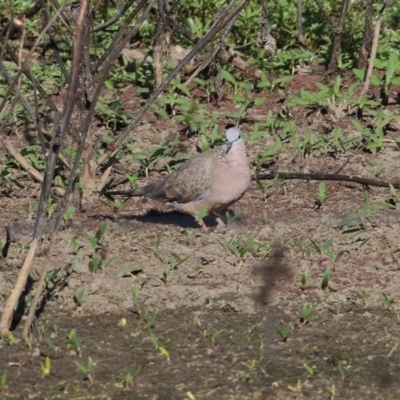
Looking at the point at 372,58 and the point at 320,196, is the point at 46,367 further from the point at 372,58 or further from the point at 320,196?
the point at 372,58

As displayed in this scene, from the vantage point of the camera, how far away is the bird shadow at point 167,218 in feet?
21.5

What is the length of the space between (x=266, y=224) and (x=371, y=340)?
1381 mm

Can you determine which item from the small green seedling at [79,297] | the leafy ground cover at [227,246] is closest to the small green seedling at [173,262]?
the leafy ground cover at [227,246]

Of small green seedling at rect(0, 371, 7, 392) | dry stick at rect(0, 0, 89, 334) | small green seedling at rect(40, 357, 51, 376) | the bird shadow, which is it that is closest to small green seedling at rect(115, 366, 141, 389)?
small green seedling at rect(40, 357, 51, 376)

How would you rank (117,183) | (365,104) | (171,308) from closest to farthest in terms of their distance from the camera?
1. (171,308)
2. (117,183)
3. (365,104)

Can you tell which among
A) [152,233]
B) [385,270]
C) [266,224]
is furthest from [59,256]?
[385,270]

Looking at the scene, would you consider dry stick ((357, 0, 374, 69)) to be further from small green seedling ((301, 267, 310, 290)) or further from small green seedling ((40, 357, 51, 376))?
small green seedling ((40, 357, 51, 376))

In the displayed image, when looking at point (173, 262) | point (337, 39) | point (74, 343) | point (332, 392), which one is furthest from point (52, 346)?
point (337, 39)

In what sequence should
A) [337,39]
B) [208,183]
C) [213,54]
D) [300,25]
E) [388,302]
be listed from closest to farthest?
1. [388,302]
2. [208,183]
3. [213,54]
4. [337,39]
5. [300,25]

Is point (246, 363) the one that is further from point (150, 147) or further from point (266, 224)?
point (150, 147)

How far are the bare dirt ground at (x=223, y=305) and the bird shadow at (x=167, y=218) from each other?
14 millimetres

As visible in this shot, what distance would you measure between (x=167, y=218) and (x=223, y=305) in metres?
1.57

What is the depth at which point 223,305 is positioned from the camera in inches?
209

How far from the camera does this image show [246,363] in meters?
4.78
